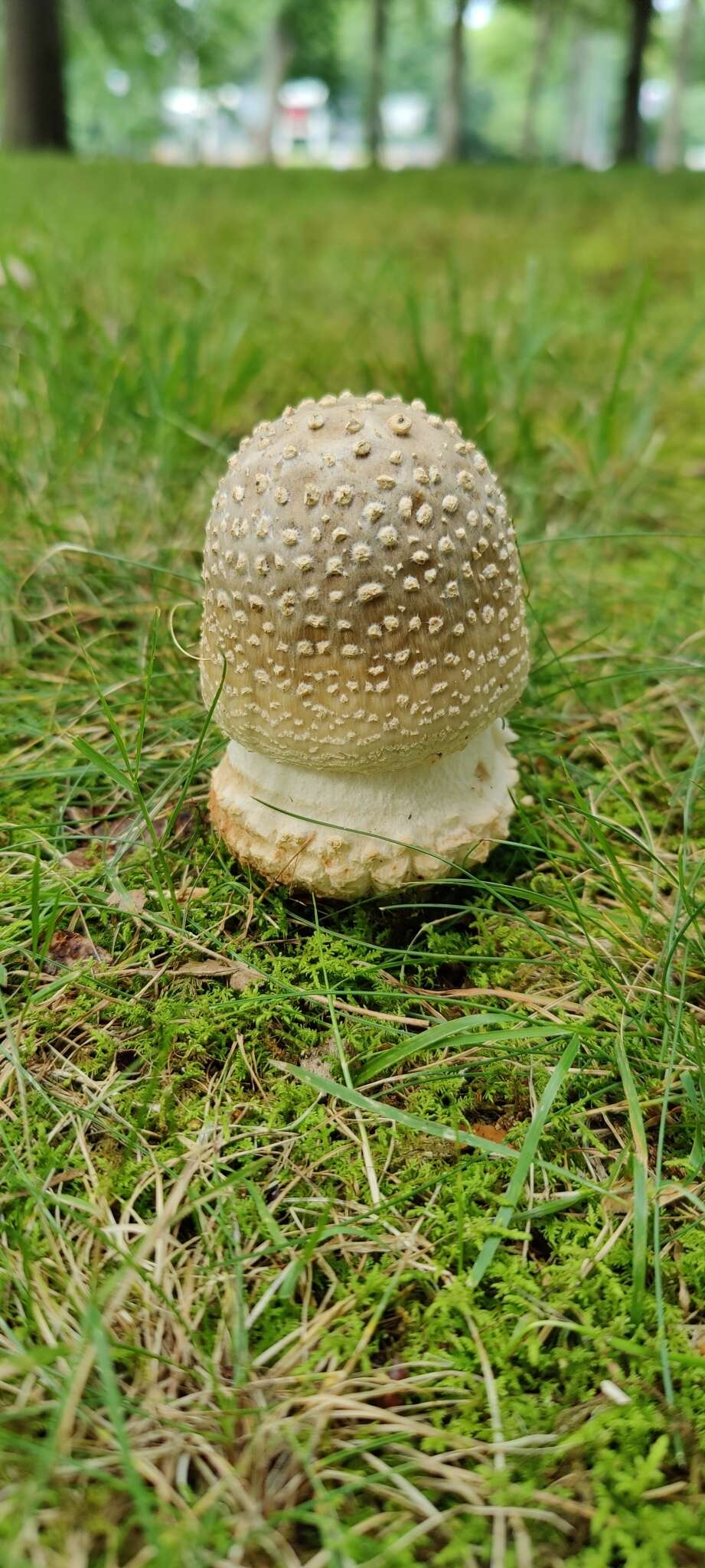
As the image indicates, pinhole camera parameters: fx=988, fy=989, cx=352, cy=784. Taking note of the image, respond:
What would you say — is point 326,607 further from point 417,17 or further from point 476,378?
point 417,17

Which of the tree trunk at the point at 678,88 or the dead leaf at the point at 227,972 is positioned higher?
the tree trunk at the point at 678,88

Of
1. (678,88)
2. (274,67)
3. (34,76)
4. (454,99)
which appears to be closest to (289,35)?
(274,67)

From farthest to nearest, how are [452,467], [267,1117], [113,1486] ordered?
[452,467]
[267,1117]
[113,1486]

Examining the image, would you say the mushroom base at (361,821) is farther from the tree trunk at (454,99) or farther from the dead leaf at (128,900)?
the tree trunk at (454,99)

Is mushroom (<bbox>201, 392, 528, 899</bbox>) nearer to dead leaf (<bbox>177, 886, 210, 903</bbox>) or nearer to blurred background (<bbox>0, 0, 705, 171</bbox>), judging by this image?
dead leaf (<bbox>177, 886, 210, 903</bbox>)

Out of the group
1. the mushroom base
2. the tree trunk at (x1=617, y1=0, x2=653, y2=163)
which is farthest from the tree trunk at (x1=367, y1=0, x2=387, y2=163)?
the mushroom base

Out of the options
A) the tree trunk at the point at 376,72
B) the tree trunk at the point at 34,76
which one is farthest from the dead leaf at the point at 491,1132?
the tree trunk at the point at 376,72

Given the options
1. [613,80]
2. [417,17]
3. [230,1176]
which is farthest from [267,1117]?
[613,80]

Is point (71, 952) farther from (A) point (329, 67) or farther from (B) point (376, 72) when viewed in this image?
(A) point (329, 67)
